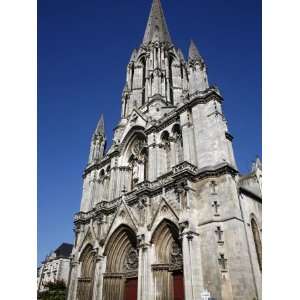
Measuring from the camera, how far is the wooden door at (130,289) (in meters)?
17.1

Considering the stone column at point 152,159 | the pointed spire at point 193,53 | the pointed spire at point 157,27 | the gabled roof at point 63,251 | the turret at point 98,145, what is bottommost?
the gabled roof at point 63,251

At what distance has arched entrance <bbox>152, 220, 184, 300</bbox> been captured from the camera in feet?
47.4

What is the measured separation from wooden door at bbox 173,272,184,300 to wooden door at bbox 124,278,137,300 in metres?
3.57

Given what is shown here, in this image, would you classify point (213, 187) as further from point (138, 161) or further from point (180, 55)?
point (180, 55)

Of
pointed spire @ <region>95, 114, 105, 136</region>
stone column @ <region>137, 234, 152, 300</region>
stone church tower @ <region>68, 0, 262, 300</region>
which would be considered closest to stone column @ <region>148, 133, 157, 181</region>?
stone church tower @ <region>68, 0, 262, 300</region>

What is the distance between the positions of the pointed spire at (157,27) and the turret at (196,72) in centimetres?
1093

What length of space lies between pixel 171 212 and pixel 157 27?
2521cm

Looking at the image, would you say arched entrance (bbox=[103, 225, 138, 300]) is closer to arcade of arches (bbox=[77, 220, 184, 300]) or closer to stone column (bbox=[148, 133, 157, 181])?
arcade of arches (bbox=[77, 220, 184, 300])

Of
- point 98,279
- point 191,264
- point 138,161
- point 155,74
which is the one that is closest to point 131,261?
point 98,279

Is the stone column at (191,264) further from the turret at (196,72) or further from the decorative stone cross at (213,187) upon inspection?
the turret at (196,72)

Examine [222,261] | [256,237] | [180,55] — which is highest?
[180,55]

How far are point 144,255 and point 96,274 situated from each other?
15.8ft

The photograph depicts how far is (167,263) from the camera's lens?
15.1 meters

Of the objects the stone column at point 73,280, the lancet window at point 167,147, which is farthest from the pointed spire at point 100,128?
the stone column at point 73,280
